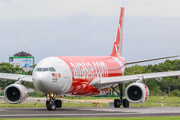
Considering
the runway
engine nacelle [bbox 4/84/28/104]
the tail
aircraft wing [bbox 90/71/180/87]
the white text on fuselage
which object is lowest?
the runway

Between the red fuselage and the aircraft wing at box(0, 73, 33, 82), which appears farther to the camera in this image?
the aircraft wing at box(0, 73, 33, 82)

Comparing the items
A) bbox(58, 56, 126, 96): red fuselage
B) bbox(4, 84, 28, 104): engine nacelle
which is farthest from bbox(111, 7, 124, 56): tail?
bbox(4, 84, 28, 104): engine nacelle

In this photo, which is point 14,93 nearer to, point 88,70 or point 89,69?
point 88,70

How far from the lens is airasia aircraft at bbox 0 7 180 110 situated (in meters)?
34.3

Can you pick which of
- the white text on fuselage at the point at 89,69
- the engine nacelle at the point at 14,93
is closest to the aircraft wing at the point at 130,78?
the white text on fuselage at the point at 89,69

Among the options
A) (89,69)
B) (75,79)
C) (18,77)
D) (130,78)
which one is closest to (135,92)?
(130,78)

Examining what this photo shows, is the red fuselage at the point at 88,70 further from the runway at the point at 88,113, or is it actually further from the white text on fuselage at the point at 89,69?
the runway at the point at 88,113

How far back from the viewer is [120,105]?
4194 centimetres

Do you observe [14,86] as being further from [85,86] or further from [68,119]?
[68,119]

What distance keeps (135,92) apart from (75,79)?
5140 mm

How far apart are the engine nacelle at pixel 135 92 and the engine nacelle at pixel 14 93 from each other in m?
8.55

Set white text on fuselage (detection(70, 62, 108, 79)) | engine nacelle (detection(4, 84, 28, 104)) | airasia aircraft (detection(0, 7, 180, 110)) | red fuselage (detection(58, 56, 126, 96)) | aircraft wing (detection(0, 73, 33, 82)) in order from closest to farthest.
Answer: airasia aircraft (detection(0, 7, 180, 110)) → engine nacelle (detection(4, 84, 28, 104)) → red fuselage (detection(58, 56, 126, 96)) → white text on fuselage (detection(70, 62, 108, 79)) → aircraft wing (detection(0, 73, 33, 82))

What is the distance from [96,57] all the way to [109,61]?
77.2 inches

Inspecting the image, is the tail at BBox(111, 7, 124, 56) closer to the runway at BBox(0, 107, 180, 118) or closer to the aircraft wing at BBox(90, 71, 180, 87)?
the aircraft wing at BBox(90, 71, 180, 87)
